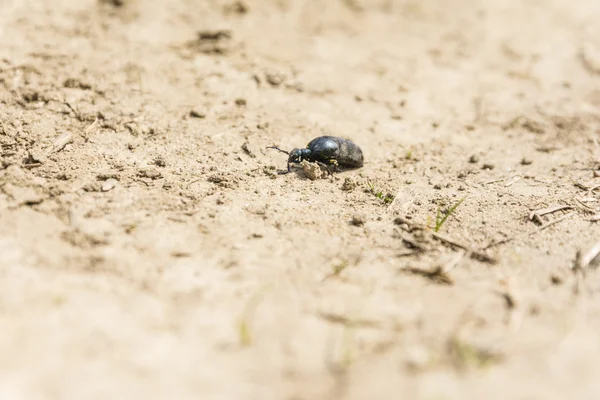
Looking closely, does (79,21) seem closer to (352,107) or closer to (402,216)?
(352,107)

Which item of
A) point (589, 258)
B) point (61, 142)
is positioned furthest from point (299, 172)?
point (589, 258)

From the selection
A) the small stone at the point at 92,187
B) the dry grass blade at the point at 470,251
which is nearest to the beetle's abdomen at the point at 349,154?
the dry grass blade at the point at 470,251

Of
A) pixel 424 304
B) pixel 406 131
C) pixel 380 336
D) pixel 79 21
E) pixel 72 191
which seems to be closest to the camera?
pixel 380 336

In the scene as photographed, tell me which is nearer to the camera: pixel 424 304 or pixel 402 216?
pixel 424 304

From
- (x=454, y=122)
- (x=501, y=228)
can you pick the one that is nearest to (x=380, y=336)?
(x=501, y=228)

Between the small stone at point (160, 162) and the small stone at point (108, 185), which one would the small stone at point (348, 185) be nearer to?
the small stone at point (160, 162)

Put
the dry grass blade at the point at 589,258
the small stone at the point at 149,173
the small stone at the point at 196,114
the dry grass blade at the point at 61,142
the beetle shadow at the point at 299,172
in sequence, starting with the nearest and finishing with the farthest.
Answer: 1. the dry grass blade at the point at 589,258
2. the small stone at the point at 149,173
3. the dry grass blade at the point at 61,142
4. the beetle shadow at the point at 299,172
5. the small stone at the point at 196,114

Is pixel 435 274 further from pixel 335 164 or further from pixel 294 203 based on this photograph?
pixel 335 164

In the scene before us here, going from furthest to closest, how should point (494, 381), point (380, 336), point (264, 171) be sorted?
point (264, 171)
point (380, 336)
point (494, 381)

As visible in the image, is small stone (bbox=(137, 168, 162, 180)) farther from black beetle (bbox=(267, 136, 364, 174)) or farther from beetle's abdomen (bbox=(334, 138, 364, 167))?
beetle's abdomen (bbox=(334, 138, 364, 167))
